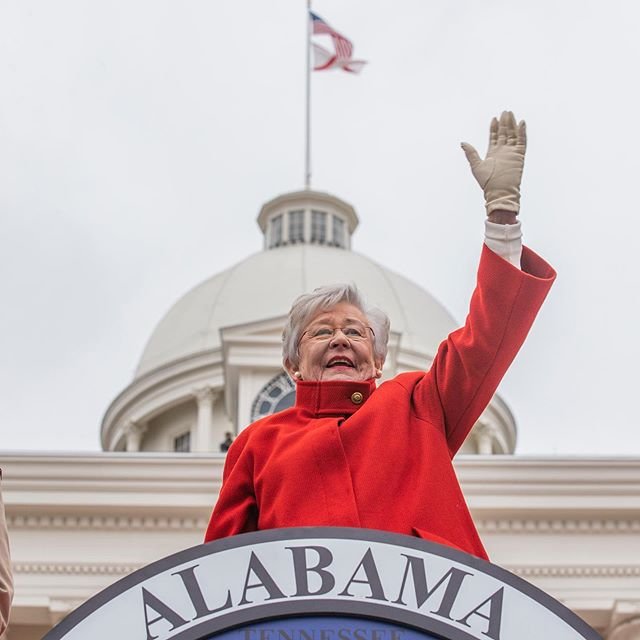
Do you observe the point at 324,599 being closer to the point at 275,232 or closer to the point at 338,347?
the point at 338,347

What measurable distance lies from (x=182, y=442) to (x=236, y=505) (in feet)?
120

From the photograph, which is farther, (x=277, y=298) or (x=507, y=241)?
(x=277, y=298)

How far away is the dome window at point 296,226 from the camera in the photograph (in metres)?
43.4

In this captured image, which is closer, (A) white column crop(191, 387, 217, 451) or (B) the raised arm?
(B) the raised arm

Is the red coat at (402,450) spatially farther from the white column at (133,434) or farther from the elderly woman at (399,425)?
the white column at (133,434)

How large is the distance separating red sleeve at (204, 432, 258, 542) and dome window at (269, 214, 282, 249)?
39.0m

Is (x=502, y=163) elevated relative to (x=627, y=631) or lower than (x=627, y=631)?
lower

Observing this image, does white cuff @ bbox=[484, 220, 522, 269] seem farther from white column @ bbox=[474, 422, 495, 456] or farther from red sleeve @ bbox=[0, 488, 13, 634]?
white column @ bbox=[474, 422, 495, 456]

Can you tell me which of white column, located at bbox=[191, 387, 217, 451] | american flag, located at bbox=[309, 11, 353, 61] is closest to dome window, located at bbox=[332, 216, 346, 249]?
american flag, located at bbox=[309, 11, 353, 61]

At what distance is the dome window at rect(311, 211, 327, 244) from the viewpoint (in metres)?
43.3

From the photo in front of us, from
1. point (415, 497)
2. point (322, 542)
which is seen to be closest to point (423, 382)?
point (415, 497)

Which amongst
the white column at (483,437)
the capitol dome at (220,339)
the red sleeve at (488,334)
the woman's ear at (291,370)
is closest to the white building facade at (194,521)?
the capitol dome at (220,339)

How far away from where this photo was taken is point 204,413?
39781 mm

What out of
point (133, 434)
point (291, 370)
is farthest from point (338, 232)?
point (291, 370)
